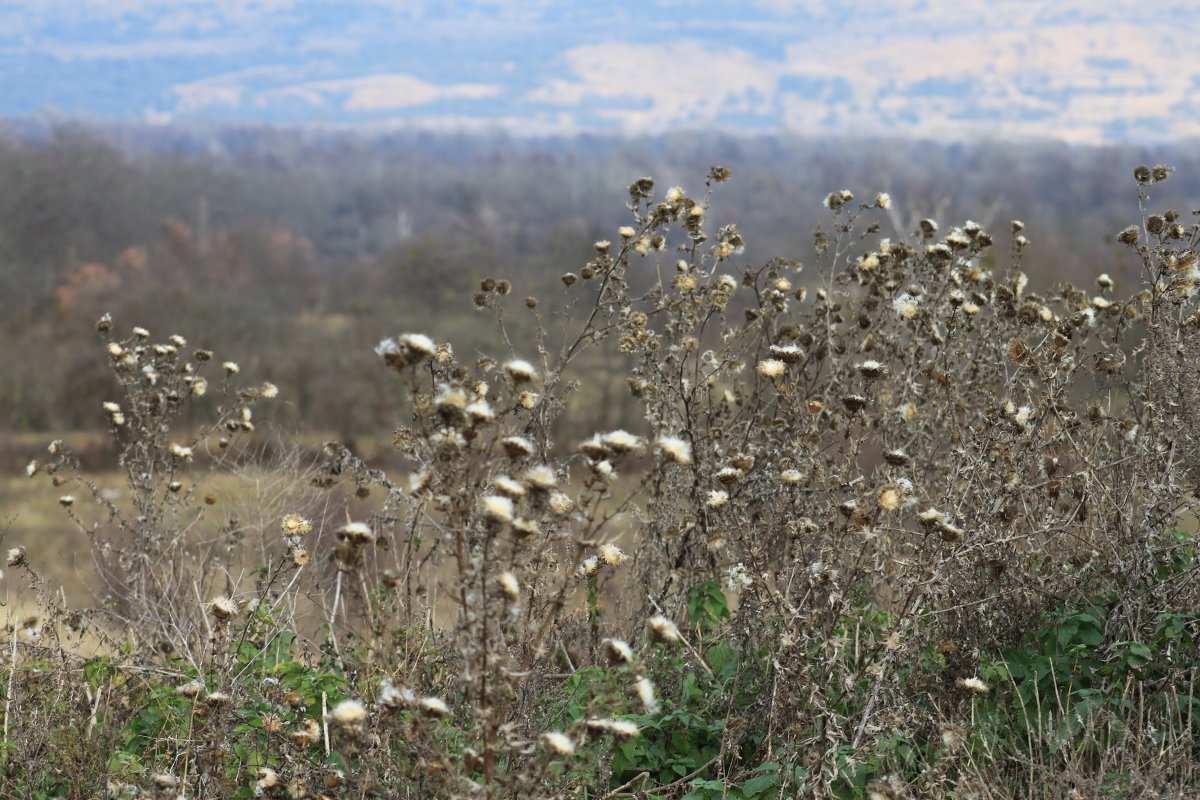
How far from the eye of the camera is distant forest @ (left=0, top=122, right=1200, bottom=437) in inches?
1355

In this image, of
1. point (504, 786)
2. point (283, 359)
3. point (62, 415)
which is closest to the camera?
point (504, 786)

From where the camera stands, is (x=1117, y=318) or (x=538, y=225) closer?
(x=1117, y=318)

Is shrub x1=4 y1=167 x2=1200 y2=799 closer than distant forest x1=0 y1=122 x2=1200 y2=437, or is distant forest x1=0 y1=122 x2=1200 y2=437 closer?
shrub x1=4 y1=167 x2=1200 y2=799

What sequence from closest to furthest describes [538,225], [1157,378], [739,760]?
[739,760]
[1157,378]
[538,225]

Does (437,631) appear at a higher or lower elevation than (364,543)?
lower

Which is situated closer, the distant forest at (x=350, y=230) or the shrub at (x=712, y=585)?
the shrub at (x=712, y=585)

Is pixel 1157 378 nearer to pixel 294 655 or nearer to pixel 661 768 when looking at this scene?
pixel 661 768

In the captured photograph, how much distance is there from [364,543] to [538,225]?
70.6m

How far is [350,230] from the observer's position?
256 feet

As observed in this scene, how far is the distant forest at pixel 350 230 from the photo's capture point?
34.4 m

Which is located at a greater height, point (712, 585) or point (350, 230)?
point (712, 585)

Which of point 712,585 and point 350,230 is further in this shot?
point 350,230

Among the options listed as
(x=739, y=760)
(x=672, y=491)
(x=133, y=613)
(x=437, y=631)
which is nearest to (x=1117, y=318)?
(x=672, y=491)

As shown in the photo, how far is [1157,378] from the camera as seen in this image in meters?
4.02
